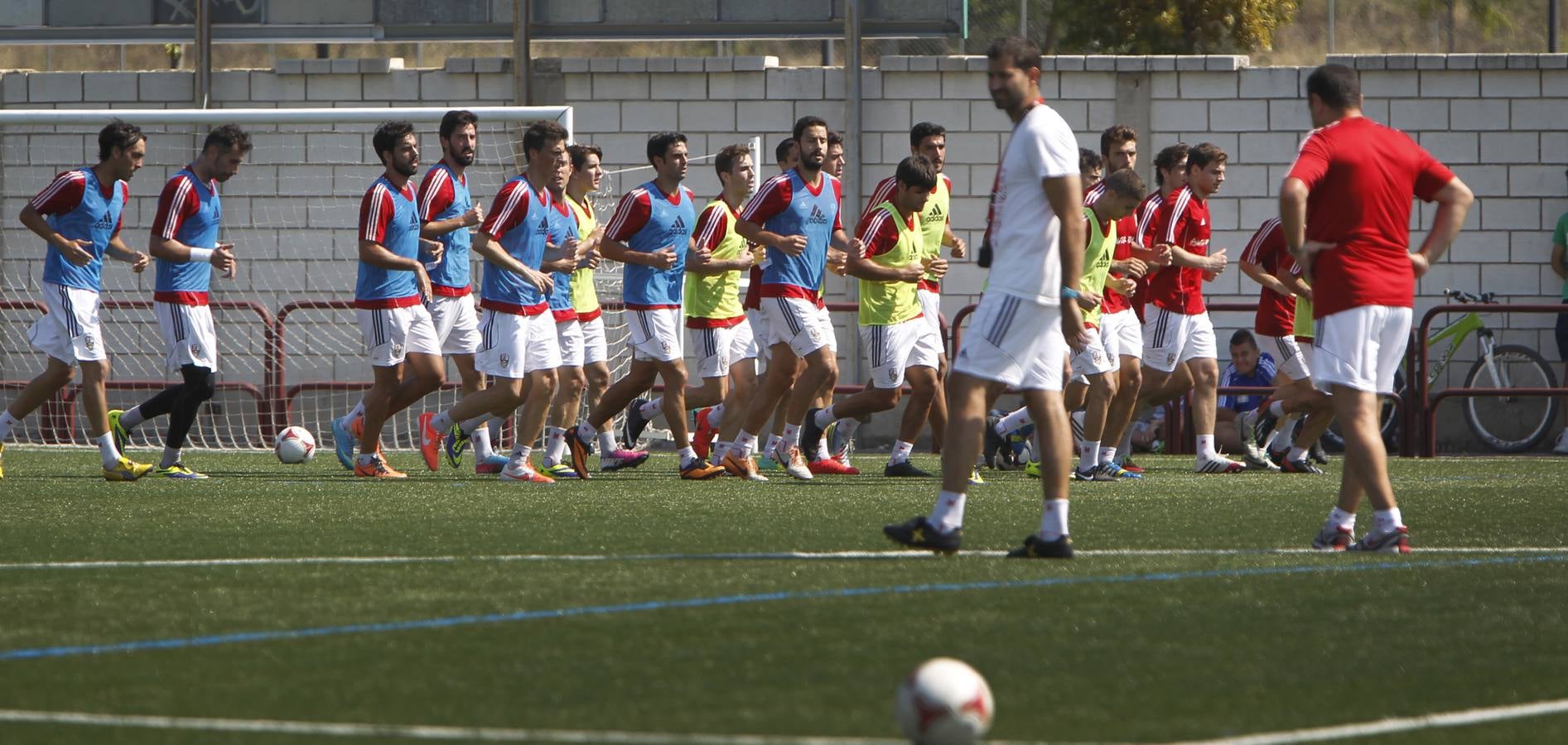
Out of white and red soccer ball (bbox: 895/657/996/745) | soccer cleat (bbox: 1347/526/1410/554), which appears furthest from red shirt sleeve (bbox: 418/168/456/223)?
white and red soccer ball (bbox: 895/657/996/745)

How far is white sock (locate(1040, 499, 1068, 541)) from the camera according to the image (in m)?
6.45

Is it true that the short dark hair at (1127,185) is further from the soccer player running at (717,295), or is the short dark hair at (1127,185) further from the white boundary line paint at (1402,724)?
the white boundary line paint at (1402,724)

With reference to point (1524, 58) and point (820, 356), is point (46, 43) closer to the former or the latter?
point (820, 356)

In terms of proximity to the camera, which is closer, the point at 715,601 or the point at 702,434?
the point at 715,601

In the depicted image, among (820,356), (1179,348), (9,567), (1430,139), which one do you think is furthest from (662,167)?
(1430,139)

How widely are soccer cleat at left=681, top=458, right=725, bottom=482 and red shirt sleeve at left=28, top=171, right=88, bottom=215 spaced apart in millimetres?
3972

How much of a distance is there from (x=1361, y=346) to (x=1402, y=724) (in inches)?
125

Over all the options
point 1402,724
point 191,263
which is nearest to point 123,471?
point 191,263

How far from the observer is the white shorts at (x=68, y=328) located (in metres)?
10.8

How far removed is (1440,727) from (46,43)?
16.4 m

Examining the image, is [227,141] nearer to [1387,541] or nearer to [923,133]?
[923,133]

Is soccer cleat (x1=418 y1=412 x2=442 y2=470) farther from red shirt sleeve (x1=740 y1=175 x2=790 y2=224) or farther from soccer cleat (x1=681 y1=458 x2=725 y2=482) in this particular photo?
red shirt sleeve (x1=740 y1=175 x2=790 y2=224)

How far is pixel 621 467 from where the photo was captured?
12750 mm

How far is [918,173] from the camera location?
10.8 metres
